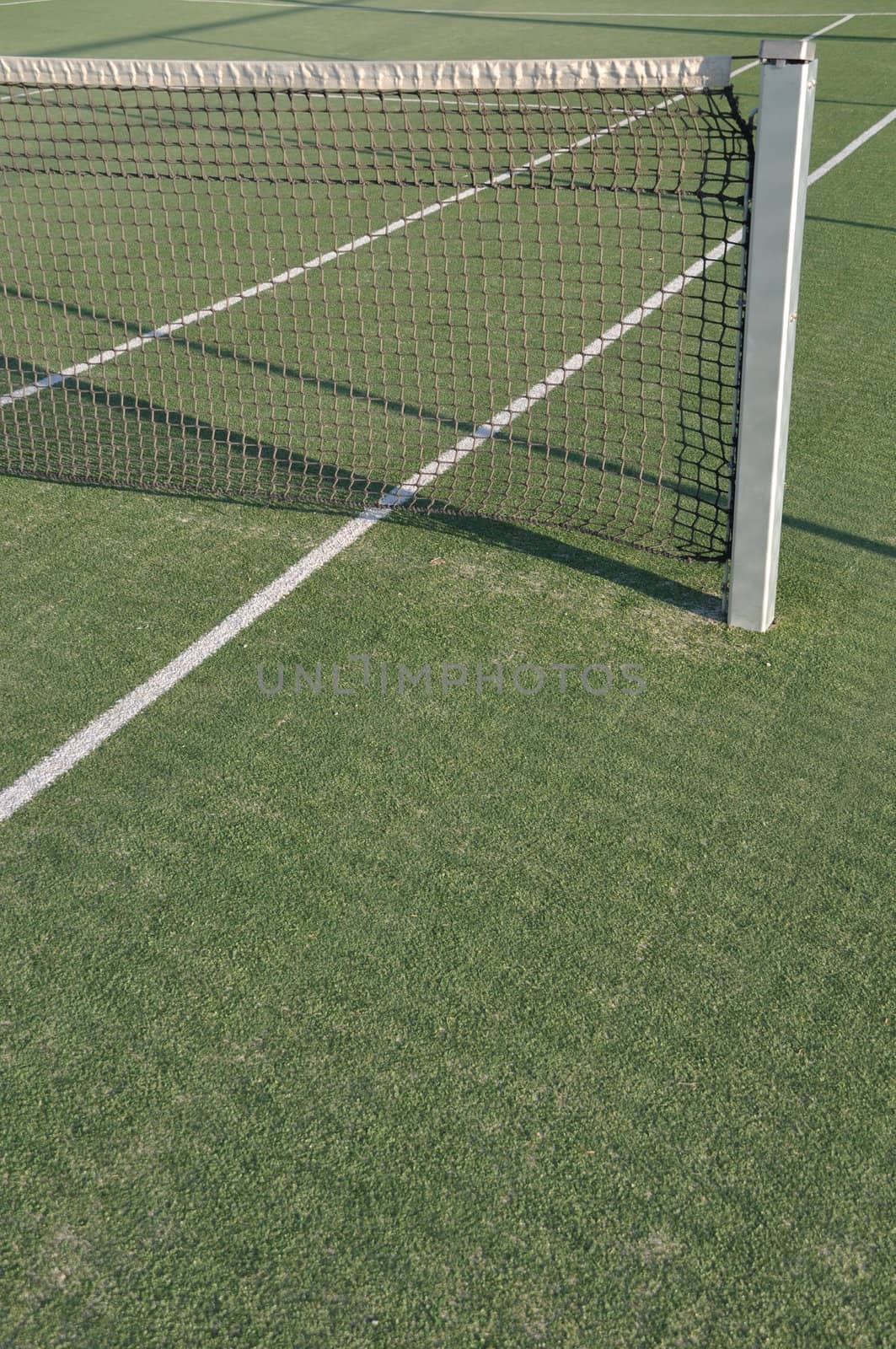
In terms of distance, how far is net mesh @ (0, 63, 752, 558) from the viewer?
22.3 feet

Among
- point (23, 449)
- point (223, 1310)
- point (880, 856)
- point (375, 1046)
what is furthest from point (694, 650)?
point (23, 449)

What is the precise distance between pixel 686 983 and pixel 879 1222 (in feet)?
2.97

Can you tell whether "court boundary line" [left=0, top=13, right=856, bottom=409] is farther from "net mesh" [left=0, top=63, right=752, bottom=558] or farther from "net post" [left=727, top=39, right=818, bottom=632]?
"net post" [left=727, top=39, right=818, bottom=632]

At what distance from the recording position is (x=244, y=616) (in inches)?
235

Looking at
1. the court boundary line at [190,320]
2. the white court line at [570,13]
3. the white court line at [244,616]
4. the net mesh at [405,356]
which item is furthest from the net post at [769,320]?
the white court line at [570,13]

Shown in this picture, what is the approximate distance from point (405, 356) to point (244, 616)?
11.8ft

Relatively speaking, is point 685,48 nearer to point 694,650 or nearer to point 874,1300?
point 694,650

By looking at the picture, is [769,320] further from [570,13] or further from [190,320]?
[570,13]

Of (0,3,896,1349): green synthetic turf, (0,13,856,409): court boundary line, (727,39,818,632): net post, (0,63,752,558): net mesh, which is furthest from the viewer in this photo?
(0,13,856,409): court boundary line

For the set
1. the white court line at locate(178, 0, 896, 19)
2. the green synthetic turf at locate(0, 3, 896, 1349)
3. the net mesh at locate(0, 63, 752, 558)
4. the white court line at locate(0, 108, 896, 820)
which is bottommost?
the green synthetic turf at locate(0, 3, 896, 1349)

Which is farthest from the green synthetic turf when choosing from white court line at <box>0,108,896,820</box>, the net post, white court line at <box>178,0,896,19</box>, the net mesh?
white court line at <box>178,0,896,19</box>

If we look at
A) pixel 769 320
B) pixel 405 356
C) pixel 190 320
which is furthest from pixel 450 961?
pixel 190 320

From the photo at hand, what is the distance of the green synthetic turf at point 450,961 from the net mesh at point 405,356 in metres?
0.91

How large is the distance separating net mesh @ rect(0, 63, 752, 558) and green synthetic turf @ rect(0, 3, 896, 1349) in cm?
91
